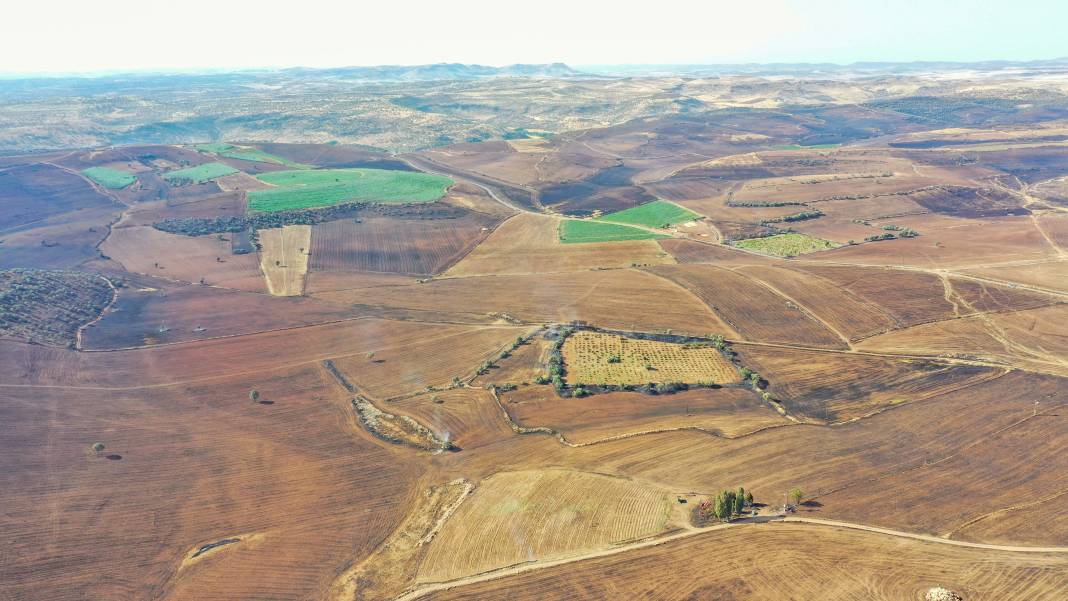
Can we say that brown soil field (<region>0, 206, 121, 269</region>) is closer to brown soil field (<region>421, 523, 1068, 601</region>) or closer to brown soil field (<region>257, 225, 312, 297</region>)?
brown soil field (<region>257, 225, 312, 297</region>)

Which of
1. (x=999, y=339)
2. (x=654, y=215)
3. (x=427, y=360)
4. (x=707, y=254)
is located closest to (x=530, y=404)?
(x=427, y=360)

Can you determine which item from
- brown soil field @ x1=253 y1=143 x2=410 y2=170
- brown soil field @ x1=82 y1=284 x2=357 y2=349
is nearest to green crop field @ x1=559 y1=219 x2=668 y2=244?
brown soil field @ x1=82 y1=284 x2=357 y2=349

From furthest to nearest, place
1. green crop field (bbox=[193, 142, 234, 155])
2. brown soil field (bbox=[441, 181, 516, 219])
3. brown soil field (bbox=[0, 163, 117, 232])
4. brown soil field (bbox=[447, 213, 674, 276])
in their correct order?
1. green crop field (bbox=[193, 142, 234, 155])
2. brown soil field (bbox=[441, 181, 516, 219])
3. brown soil field (bbox=[0, 163, 117, 232])
4. brown soil field (bbox=[447, 213, 674, 276])

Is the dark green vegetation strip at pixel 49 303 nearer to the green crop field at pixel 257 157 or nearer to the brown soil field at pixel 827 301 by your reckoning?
the brown soil field at pixel 827 301

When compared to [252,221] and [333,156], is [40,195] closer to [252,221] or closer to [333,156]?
[252,221]

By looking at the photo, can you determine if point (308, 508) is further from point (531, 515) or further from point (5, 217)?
point (5, 217)

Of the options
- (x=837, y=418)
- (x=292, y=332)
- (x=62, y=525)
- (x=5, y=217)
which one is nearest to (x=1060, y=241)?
(x=837, y=418)

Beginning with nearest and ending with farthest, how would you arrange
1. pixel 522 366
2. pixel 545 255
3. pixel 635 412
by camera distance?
pixel 635 412 < pixel 522 366 < pixel 545 255
